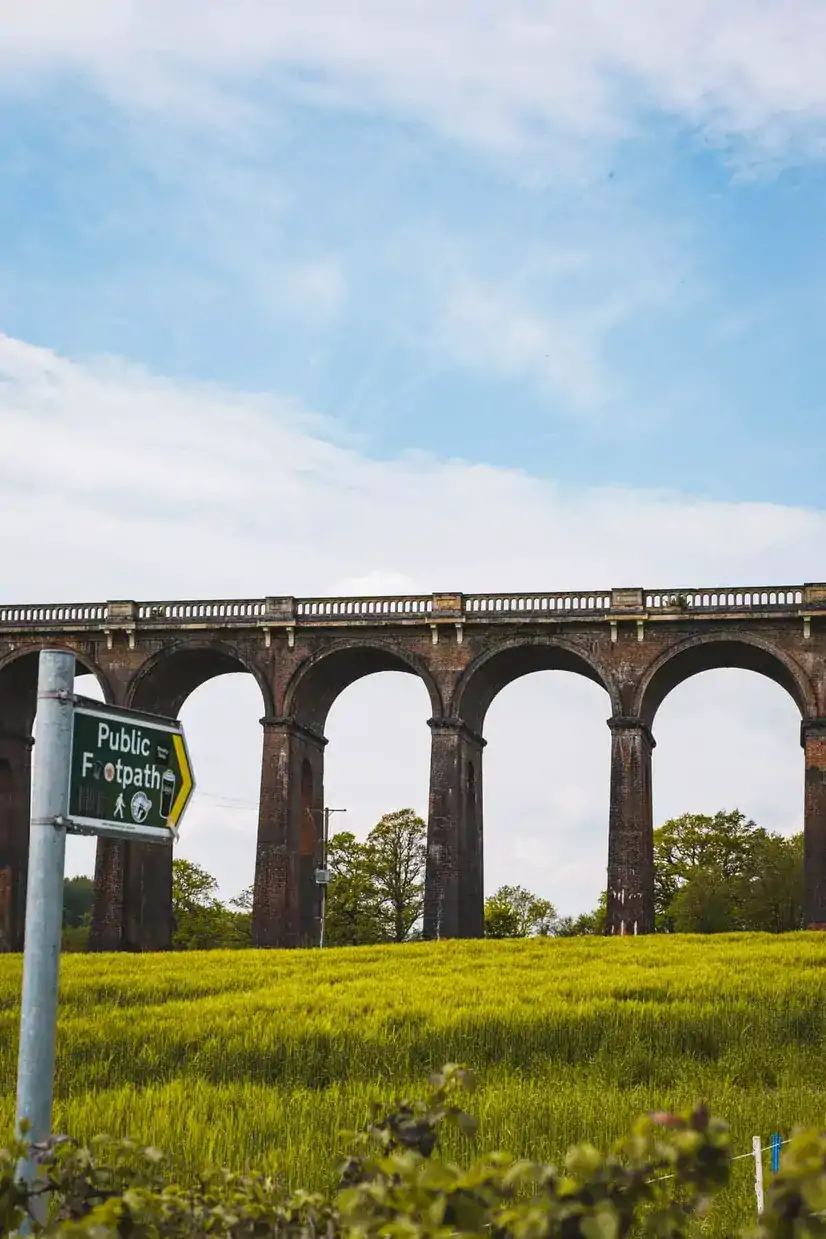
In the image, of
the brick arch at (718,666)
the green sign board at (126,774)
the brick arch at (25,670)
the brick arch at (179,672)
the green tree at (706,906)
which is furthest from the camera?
the green tree at (706,906)

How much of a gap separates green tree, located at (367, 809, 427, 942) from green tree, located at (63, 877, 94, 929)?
31.5 m

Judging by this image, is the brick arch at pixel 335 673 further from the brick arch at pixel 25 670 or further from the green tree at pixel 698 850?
the green tree at pixel 698 850

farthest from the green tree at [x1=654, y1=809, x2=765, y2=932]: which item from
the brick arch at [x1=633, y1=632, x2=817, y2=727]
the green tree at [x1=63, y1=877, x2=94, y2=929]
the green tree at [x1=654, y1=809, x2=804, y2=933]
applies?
the green tree at [x1=63, y1=877, x2=94, y2=929]

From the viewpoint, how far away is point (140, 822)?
228 inches

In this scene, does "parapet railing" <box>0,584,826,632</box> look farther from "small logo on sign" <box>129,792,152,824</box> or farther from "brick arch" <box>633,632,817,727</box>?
"small logo on sign" <box>129,792,152,824</box>

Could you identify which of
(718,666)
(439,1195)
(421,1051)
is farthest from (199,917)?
(439,1195)

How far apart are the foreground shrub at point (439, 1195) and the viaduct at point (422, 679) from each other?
141ft

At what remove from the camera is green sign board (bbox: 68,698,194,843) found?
5.56 meters

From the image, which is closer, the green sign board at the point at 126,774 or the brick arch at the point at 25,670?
the green sign board at the point at 126,774

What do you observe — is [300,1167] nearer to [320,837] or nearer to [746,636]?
[746,636]

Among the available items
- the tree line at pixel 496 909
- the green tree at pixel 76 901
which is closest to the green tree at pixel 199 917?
the tree line at pixel 496 909

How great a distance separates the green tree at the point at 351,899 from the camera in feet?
254

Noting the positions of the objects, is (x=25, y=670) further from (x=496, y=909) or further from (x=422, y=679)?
(x=496, y=909)

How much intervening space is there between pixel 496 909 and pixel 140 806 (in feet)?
282
